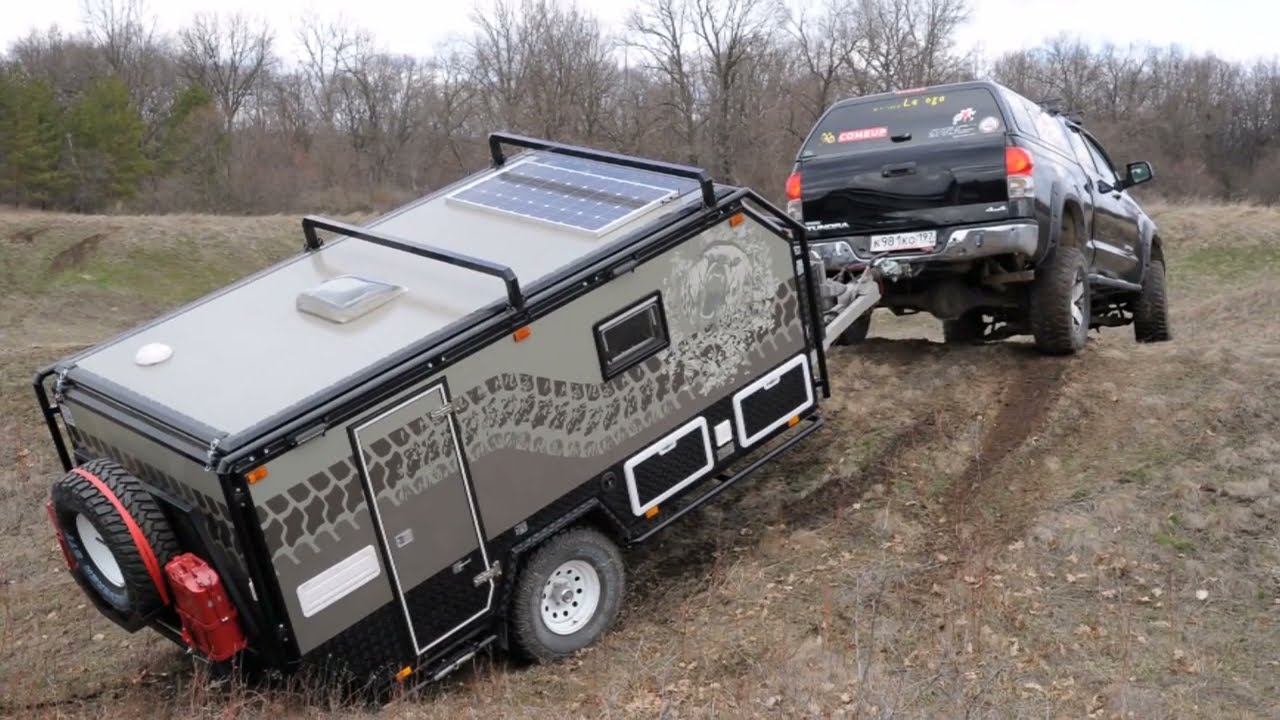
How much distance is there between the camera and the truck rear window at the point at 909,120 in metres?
8.62

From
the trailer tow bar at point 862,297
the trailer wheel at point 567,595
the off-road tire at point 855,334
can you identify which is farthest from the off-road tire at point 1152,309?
the trailer wheel at point 567,595

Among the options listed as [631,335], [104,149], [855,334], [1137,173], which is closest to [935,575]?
[631,335]

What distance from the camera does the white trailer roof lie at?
17.1 ft

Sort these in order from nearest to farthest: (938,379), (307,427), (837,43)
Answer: (307,427), (938,379), (837,43)

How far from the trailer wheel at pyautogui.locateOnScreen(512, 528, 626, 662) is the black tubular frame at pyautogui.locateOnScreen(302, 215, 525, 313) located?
55.7 inches

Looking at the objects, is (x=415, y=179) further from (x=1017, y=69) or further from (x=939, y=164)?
(x=939, y=164)

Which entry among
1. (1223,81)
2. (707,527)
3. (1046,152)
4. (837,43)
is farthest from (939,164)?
(1223,81)

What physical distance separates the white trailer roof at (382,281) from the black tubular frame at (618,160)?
0.06 metres

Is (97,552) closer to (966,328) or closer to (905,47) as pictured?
(966,328)

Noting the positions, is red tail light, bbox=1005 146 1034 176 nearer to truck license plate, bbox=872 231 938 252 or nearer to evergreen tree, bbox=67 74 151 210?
truck license plate, bbox=872 231 938 252

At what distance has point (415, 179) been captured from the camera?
56750mm

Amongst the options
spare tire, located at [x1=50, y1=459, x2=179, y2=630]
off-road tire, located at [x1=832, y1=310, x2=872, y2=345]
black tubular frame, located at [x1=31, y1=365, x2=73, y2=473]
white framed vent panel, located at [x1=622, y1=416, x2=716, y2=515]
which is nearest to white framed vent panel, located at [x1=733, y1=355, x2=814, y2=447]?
white framed vent panel, located at [x1=622, y1=416, x2=716, y2=515]

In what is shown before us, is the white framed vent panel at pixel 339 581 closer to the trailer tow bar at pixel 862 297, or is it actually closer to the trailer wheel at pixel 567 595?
the trailer wheel at pixel 567 595

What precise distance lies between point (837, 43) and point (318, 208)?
27133 millimetres
